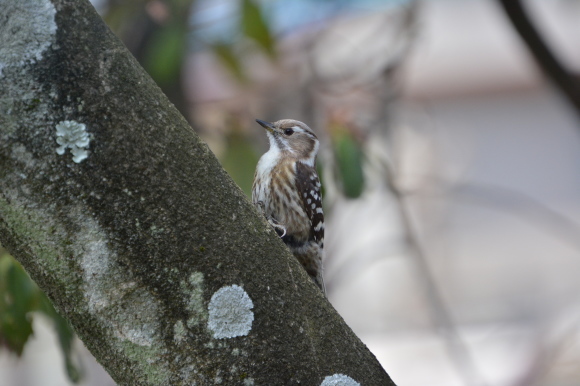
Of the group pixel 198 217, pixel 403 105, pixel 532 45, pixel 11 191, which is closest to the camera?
pixel 11 191

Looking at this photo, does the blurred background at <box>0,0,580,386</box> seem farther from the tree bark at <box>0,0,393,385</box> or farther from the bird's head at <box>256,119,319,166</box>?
the tree bark at <box>0,0,393,385</box>

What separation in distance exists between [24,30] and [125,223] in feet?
1.43

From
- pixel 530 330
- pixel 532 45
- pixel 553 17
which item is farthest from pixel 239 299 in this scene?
pixel 553 17

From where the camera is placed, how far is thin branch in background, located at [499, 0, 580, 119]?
407 cm

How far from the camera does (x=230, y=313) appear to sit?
4.97 ft

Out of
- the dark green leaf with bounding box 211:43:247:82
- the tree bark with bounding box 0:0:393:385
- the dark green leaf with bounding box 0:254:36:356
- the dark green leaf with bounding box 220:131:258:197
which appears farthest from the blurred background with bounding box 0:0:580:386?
the tree bark with bounding box 0:0:393:385

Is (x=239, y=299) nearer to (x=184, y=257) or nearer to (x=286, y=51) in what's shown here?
(x=184, y=257)

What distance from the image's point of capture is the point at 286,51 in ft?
20.6

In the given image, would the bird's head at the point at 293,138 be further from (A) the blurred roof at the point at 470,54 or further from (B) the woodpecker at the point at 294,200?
(A) the blurred roof at the point at 470,54

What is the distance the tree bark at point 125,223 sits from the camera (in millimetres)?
1423

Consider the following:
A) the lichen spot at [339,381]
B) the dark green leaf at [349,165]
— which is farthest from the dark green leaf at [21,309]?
the dark green leaf at [349,165]

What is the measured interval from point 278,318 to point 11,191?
24.2 inches

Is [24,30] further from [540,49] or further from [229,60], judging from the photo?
[540,49]

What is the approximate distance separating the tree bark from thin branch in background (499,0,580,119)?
3031 mm
